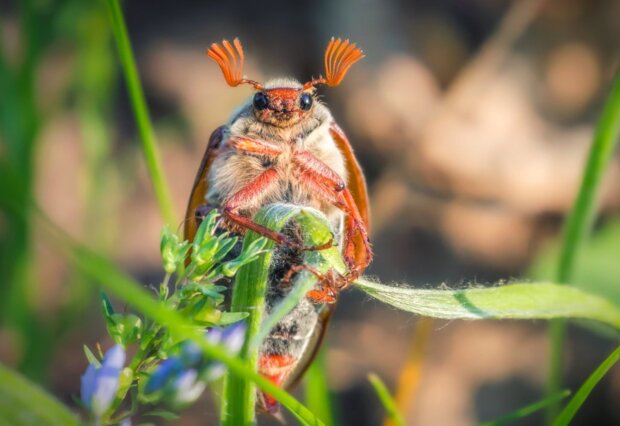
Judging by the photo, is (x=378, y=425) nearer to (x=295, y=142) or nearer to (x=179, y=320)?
(x=295, y=142)

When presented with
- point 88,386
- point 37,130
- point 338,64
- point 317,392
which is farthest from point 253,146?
point 37,130

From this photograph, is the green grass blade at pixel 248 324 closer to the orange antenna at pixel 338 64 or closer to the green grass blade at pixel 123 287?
the green grass blade at pixel 123 287

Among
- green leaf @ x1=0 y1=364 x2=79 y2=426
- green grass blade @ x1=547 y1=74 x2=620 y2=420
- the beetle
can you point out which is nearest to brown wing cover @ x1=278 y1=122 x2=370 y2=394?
the beetle

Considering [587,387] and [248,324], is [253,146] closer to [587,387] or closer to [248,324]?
[248,324]

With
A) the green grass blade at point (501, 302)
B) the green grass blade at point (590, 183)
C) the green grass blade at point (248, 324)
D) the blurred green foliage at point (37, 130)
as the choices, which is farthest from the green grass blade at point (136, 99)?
the green grass blade at point (590, 183)

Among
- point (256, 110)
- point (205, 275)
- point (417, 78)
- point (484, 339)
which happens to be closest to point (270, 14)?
point (417, 78)

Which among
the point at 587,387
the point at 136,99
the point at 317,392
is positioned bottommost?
the point at 317,392
